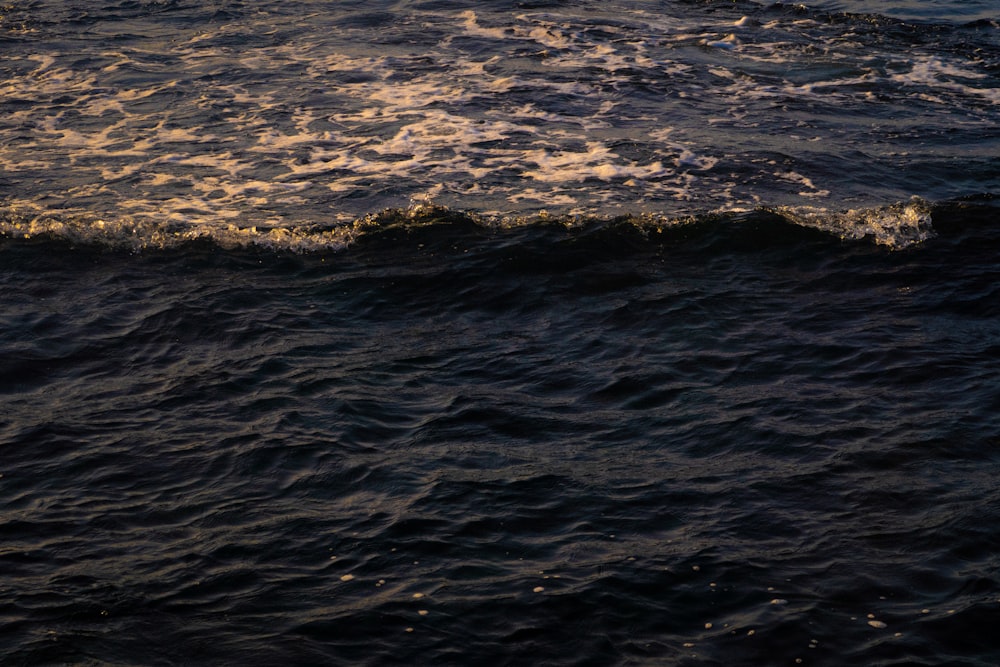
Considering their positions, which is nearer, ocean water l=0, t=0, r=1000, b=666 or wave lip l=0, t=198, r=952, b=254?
ocean water l=0, t=0, r=1000, b=666

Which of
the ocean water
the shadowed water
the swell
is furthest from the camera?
the swell

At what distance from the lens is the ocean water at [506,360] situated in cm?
658

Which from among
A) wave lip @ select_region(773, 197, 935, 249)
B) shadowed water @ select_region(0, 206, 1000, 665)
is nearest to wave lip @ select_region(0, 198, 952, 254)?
wave lip @ select_region(773, 197, 935, 249)

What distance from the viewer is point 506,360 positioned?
970 centimetres

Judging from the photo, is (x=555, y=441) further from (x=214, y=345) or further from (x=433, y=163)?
(x=433, y=163)

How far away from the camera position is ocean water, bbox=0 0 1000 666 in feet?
21.6

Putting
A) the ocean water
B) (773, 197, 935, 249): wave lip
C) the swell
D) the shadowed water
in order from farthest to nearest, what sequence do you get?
1. the swell
2. (773, 197, 935, 249): wave lip
3. the ocean water
4. the shadowed water

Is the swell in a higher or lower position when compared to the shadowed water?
higher

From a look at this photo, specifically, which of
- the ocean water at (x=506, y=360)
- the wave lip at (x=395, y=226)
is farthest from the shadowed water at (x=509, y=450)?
the wave lip at (x=395, y=226)

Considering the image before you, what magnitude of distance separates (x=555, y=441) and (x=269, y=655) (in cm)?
295

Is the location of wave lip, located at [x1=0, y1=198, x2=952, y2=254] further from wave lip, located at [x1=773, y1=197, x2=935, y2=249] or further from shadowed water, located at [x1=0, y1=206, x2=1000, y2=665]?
shadowed water, located at [x1=0, y1=206, x2=1000, y2=665]

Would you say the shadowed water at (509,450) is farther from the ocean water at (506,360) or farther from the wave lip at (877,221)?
the wave lip at (877,221)

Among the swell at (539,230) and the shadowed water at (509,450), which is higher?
the swell at (539,230)

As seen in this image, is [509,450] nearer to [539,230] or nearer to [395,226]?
[539,230]
